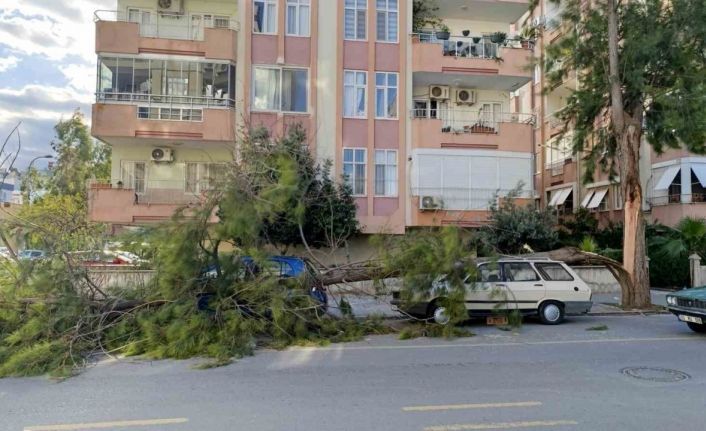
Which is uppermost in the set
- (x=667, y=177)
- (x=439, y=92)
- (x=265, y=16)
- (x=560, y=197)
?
(x=265, y=16)

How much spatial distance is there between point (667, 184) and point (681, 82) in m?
11.0

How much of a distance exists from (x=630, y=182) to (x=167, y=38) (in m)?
17.4

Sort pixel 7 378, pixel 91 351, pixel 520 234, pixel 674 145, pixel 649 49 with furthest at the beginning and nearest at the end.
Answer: pixel 520 234
pixel 674 145
pixel 649 49
pixel 91 351
pixel 7 378

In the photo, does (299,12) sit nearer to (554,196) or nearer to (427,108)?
(427,108)

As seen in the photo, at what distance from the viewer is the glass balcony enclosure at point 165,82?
2164 cm

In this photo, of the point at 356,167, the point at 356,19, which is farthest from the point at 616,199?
the point at 356,19

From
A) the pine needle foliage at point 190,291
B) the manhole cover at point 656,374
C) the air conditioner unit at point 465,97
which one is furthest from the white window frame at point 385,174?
the manhole cover at point 656,374

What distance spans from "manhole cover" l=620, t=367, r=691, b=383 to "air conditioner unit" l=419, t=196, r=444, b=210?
1421 cm

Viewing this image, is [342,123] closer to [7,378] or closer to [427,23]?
[427,23]

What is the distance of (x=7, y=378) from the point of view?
781 cm

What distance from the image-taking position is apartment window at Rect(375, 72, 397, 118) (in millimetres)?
23172

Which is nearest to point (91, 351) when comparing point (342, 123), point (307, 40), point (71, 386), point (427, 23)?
point (71, 386)

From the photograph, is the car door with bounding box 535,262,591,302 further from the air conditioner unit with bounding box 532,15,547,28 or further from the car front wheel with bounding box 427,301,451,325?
the air conditioner unit with bounding box 532,15,547,28

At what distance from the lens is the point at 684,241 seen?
70.2 ft
